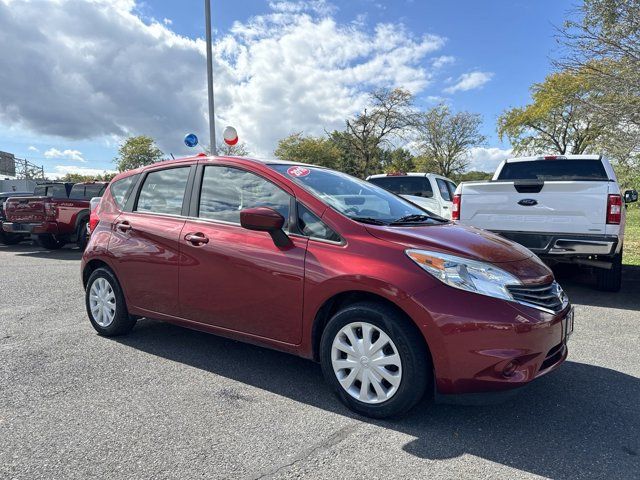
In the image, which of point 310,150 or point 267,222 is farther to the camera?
point 310,150

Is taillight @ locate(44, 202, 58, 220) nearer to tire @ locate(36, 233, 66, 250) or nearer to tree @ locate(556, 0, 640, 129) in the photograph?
tire @ locate(36, 233, 66, 250)

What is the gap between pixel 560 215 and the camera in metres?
5.86

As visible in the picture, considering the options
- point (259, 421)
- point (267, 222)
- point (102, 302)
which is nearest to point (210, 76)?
point (102, 302)

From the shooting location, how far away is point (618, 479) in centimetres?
232

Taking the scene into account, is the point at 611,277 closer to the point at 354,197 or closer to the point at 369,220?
the point at 354,197

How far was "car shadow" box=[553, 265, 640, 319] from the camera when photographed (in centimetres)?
606

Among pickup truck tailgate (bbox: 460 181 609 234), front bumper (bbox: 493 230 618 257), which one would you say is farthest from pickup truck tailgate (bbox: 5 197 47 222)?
front bumper (bbox: 493 230 618 257)

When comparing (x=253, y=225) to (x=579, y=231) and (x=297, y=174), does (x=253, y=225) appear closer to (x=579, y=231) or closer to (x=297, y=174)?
(x=297, y=174)

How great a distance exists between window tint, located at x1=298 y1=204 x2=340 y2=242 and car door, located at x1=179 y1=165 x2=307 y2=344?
0.27 feet

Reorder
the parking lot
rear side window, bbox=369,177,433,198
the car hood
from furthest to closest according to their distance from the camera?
rear side window, bbox=369,177,433,198 < the car hood < the parking lot

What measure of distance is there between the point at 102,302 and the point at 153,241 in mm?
1037

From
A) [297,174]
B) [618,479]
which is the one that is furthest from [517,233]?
[618,479]

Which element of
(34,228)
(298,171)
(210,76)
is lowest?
(34,228)

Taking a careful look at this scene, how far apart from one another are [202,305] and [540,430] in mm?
2484
